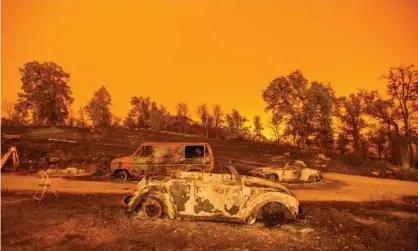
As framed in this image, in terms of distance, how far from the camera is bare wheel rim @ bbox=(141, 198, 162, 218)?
800 cm

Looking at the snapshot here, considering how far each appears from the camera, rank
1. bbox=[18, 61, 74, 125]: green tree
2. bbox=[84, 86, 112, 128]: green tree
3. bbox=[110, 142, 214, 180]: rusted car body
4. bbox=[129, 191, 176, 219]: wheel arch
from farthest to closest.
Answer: bbox=[84, 86, 112, 128]: green tree, bbox=[18, 61, 74, 125]: green tree, bbox=[110, 142, 214, 180]: rusted car body, bbox=[129, 191, 176, 219]: wheel arch

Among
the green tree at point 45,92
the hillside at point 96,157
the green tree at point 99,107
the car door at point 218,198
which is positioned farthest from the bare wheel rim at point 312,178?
the green tree at point 99,107

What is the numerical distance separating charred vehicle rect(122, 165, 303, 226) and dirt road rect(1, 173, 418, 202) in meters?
3.80

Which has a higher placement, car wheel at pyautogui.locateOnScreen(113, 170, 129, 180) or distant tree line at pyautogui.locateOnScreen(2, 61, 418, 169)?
distant tree line at pyautogui.locateOnScreen(2, 61, 418, 169)

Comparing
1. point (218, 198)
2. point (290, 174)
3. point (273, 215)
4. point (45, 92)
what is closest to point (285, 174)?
point (290, 174)

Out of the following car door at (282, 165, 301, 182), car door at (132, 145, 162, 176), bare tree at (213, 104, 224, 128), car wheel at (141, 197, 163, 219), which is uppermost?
bare tree at (213, 104, 224, 128)

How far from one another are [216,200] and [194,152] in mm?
6032

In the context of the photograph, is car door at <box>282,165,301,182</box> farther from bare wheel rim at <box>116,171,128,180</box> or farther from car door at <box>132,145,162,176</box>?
bare wheel rim at <box>116,171,128,180</box>

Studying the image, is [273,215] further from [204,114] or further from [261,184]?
[204,114]

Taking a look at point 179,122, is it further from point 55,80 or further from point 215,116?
point 55,80

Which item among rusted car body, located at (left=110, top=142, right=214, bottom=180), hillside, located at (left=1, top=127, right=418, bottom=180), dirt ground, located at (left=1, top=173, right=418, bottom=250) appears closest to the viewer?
dirt ground, located at (left=1, top=173, right=418, bottom=250)

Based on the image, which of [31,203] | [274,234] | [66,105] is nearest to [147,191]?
[274,234]

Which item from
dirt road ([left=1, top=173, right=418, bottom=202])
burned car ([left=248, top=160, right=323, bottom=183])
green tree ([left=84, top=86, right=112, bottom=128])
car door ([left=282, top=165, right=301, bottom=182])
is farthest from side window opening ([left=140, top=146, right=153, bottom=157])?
green tree ([left=84, top=86, right=112, bottom=128])

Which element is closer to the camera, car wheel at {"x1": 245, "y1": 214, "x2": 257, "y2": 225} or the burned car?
car wheel at {"x1": 245, "y1": 214, "x2": 257, "y2": 225}
